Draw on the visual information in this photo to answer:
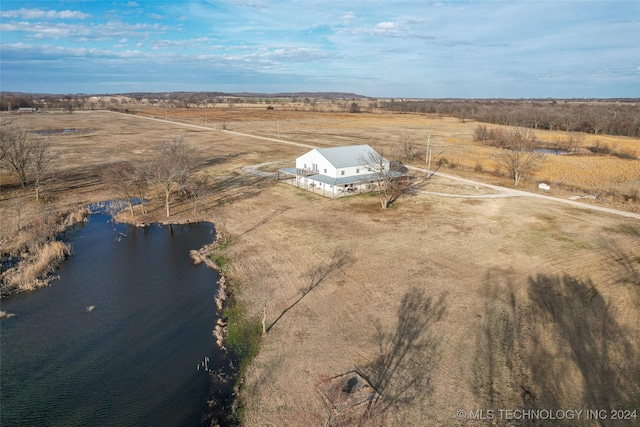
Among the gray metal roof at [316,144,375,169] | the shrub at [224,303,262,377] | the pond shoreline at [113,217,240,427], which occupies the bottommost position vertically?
the pond shoreline at [113,217,240,427]

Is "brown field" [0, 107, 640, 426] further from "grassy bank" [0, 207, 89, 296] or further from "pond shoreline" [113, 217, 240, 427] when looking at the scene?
"grassy bank" [0, 207, 89, 296]

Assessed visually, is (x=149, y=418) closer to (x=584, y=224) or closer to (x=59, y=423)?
(x=59, y=423)

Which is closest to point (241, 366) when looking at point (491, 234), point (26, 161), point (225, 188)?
point (491, 234)

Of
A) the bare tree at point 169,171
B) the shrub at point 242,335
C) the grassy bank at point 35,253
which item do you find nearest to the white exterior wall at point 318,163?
the bare tree at point 169,171

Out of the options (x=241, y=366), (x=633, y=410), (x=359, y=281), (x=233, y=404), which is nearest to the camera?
(x=633, y=410)

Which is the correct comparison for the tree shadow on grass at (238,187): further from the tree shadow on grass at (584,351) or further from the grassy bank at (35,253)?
the tree shadow on grass at (584,351)

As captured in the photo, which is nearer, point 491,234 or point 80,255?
point 80,255

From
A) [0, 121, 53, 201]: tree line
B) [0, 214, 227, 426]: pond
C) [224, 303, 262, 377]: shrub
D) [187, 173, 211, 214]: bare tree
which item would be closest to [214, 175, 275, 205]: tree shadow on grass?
[187, 173, 211, 214]: bare tree

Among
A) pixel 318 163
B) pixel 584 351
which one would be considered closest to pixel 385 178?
pixel 318 163
